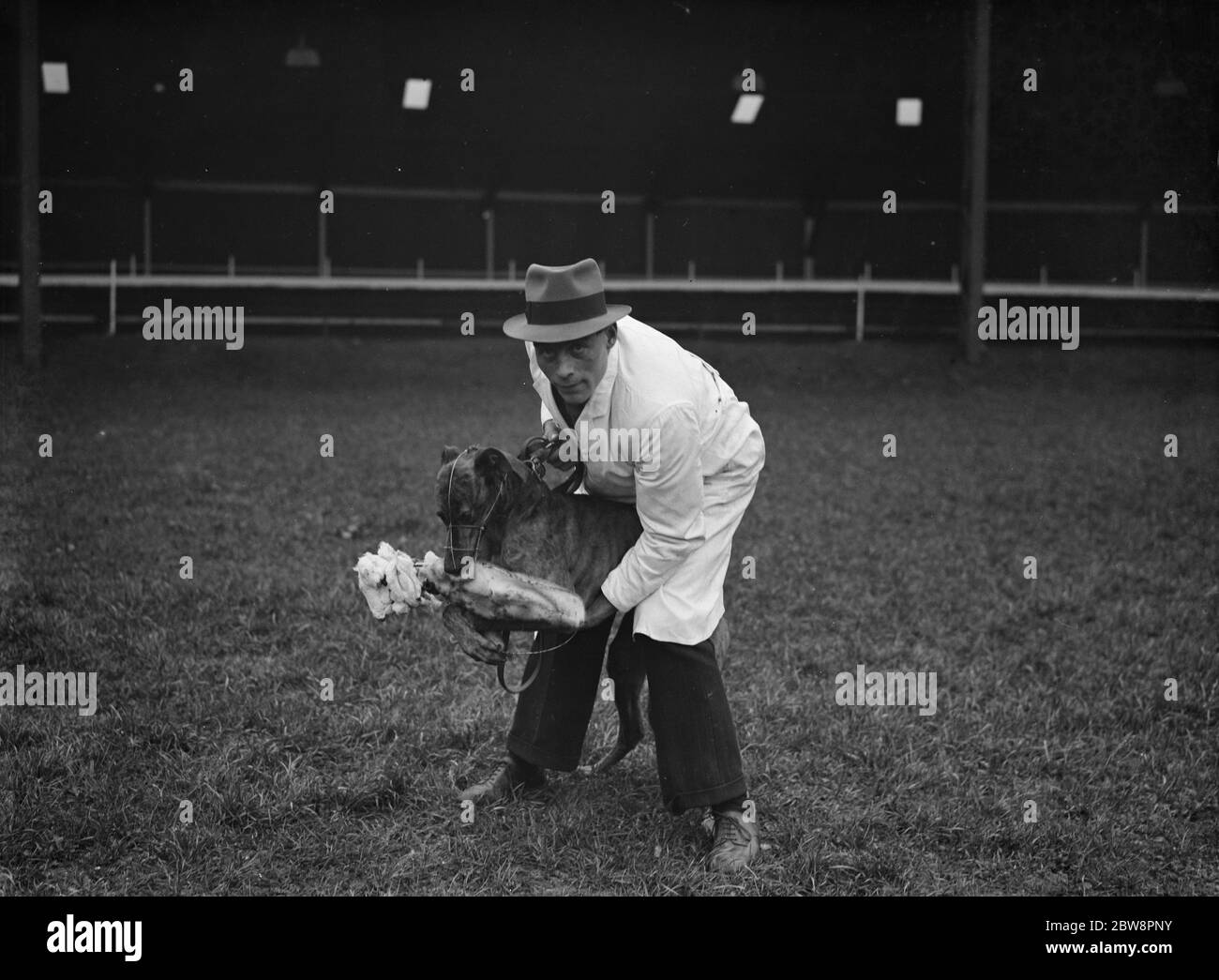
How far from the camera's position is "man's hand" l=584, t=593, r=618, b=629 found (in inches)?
155

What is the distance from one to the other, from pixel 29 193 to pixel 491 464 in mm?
11022

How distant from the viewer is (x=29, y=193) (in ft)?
42.3

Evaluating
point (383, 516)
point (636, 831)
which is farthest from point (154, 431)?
point (636, 831)

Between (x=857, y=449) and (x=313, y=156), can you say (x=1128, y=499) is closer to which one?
(x=857, y=449)

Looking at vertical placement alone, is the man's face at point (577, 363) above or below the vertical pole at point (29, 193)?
below

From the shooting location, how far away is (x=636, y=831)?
13.7 ft

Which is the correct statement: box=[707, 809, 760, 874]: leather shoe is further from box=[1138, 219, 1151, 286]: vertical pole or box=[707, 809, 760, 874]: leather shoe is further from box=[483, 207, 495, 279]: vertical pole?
box=[1138, 219, 1151, 286]: vertical pole

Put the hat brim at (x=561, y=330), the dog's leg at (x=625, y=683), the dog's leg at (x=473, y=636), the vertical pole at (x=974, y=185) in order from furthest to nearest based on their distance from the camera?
the vertical pole at (x=974, y=185), the dog's leg at (x=625, y=683), the dog's leg at (x=473, y=636), the hat brim at (x=561, y=330)

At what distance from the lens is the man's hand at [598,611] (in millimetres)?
3930

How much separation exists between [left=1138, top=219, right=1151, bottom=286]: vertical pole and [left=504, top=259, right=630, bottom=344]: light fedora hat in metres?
20.2

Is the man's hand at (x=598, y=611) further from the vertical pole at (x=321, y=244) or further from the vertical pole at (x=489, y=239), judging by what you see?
the vertical pole at (x=489, y=239)

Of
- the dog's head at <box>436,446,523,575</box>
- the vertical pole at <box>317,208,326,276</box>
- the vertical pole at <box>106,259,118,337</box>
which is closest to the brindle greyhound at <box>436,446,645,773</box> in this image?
the dog's head at <box>436,446,523,575</box>

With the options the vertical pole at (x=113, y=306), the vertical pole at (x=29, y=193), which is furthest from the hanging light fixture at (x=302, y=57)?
the vertical pole at (x=29, y=193)

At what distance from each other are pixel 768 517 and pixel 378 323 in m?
11.3
